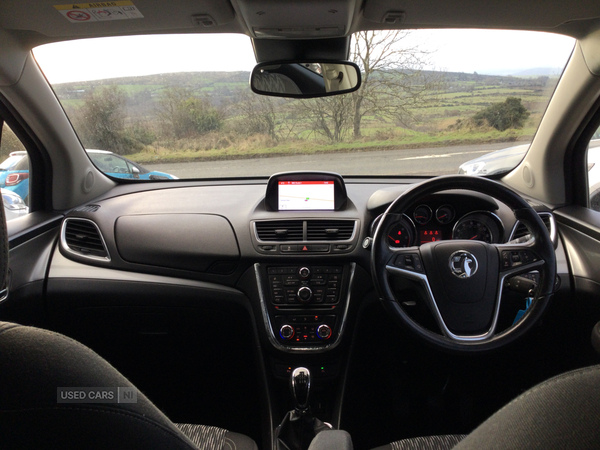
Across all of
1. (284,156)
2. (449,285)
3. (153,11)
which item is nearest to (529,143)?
(449,285)

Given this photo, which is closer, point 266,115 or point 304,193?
point 304,193

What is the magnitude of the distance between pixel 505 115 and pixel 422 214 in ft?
3.38

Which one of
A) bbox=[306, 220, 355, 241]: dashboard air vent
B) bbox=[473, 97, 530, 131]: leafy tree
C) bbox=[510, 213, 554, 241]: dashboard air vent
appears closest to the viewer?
bbox=[510, 213, 554, 241]: dashboard air vent

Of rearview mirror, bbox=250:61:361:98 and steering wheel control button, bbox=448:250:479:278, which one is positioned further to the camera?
rearview mirror, bbox=250:61:361:98

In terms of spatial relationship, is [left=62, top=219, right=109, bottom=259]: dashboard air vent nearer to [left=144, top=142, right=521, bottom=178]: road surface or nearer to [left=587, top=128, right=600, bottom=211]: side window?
[left=144, top=142, right=521, bottom=178]: road surface

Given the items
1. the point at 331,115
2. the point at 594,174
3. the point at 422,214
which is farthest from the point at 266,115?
the point at 594,174

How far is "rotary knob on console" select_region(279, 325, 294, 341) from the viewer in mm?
2648

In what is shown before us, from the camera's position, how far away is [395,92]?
9.62ft

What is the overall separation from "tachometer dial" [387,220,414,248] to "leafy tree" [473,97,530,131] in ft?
3.46

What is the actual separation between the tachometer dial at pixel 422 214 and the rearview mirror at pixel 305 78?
0.86 meters

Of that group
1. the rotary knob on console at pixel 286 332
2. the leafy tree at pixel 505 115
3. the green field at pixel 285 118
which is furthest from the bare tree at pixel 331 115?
the rotary knob on console at pixel 286 332

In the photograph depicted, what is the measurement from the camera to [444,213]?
2605 millimetres

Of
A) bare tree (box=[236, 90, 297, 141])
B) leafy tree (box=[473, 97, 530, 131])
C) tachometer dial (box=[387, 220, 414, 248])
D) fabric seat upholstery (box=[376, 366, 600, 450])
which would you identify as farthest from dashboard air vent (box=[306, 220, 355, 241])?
fabric seat upholstery (box=[376, 366, 600, 450])

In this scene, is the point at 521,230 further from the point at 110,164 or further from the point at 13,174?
the point at 13,174
